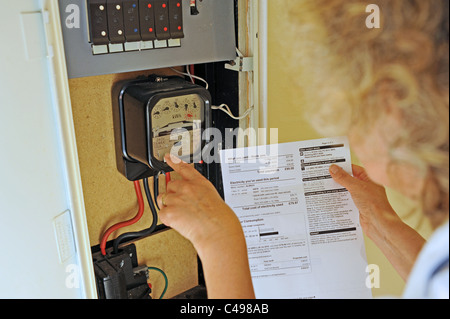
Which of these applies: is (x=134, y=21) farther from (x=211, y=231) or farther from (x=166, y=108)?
(x=211, y=231)

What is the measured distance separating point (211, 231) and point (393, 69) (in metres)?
0.48

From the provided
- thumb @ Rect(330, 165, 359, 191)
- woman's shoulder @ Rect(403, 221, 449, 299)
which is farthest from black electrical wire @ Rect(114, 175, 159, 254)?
woman's shoulder @ Rect(403, 221, 449, 299)

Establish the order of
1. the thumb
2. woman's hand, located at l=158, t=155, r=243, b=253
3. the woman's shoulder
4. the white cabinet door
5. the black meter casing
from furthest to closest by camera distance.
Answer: the thumb
the black meter casing
woman's hand, located at l=158, t=155, r=243, b=253
the white cabinet door
the woman's shoulder

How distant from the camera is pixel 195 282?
1.46 meters

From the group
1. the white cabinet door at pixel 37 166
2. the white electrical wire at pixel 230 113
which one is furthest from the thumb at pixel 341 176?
the white cabinet door at pixel 37 166

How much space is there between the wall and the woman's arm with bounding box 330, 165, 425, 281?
0.55 meters

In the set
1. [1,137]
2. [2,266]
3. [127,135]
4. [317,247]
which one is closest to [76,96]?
[127,135]

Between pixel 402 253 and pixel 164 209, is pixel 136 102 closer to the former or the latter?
pixel 164 209

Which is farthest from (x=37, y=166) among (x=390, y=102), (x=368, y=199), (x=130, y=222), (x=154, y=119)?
(x=368, y=199)

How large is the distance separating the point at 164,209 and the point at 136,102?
0.27 m

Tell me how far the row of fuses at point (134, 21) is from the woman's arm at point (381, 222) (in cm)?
54

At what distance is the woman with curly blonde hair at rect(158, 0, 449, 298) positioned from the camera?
57 cm

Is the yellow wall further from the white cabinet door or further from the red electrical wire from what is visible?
the white cabinet door

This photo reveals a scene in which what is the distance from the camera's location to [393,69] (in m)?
0.62
